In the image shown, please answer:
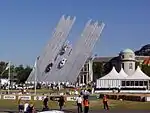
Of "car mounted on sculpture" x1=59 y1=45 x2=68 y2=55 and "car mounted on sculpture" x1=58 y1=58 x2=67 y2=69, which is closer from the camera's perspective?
"car mounted on sculpture" x1=58 y1=58 x2=67 y2=69

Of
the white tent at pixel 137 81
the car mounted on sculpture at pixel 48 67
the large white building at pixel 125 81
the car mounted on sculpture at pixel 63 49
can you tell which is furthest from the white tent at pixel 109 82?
the car mounted on sculpture at pixel 48 67

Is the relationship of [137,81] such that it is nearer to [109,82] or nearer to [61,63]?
[109,82]

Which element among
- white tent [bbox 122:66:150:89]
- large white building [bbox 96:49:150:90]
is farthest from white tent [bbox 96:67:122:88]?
white tent [bbox 122:66:150:89]

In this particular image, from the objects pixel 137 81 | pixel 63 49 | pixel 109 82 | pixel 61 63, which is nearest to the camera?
pixel 137 81

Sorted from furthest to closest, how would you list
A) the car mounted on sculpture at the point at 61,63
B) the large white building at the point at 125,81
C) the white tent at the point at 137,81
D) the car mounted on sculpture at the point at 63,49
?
the car mounted on sculpture at the point at 63,49
the car mounted on sculpture at the point at 61,63
the large white building at the point at 125,81
the white tent at the point at 137,81

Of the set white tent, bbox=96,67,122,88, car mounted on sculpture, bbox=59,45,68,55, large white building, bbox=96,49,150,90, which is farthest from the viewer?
car mounted on sculpture, bbox=59,45,68,55

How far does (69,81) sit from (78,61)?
5.16 m

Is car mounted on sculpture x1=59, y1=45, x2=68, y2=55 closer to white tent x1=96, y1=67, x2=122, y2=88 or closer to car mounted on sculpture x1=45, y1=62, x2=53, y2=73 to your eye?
car mounted on sculpture x1=45, y1=62, x2=53, y2=73

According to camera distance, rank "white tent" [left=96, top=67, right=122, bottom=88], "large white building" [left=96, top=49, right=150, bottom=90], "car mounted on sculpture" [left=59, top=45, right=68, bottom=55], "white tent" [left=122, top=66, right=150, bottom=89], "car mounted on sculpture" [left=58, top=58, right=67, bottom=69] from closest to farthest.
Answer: "white tent" [left=122, top=66, right=150, bottom=89] < "large white building" [left=96, top=49, right=150, bottom=90] < "white tent" [left=96, top=67, right=122, bottom=88] < "car mounted on sculpture" [left=58, top=58, right=67, bottom=69] < "car mounted on sculpture" [left=59, top=45, right=68, bottom=55]

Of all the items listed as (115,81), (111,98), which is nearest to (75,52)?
(115,81)

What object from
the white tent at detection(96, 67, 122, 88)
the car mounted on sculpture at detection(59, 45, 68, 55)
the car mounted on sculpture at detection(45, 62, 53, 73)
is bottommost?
the white tent at detection(96, 67, 122, 88)

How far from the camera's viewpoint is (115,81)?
10512 centimetres

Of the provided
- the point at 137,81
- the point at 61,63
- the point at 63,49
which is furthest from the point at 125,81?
the point at 63,49

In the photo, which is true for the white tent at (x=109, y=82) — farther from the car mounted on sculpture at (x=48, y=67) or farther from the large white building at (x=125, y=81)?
the car mounted on sculpture at (x=48, y=67)
